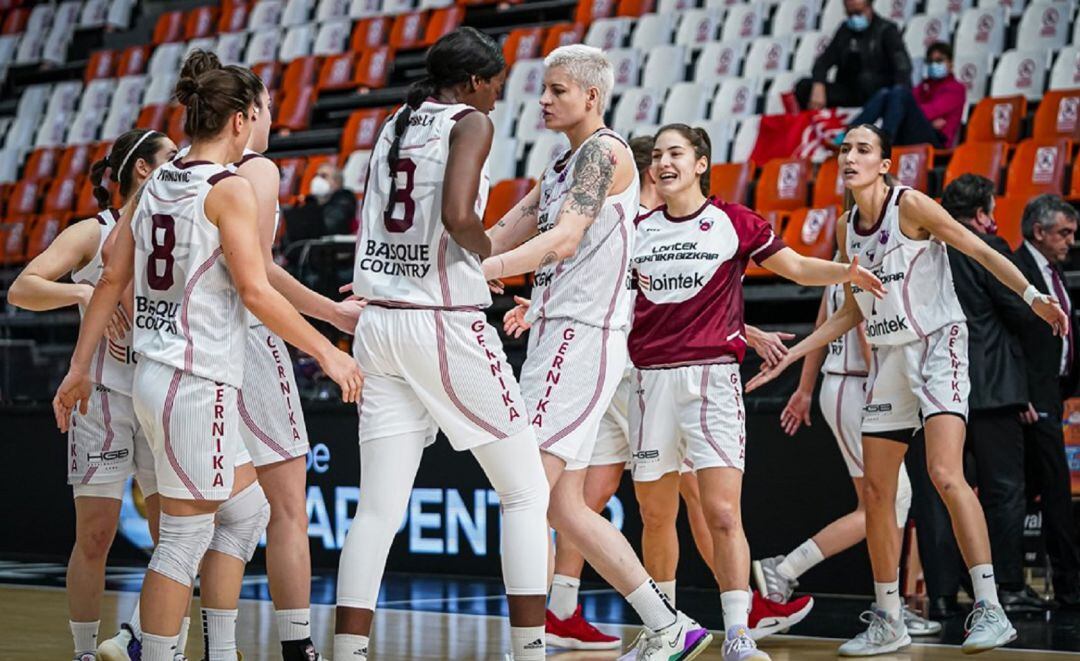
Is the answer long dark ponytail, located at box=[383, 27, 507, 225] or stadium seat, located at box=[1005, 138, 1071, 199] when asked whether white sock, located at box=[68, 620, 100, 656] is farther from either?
stadium seat, located at box=[1005, 138, 1071, 199]

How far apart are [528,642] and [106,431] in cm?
175

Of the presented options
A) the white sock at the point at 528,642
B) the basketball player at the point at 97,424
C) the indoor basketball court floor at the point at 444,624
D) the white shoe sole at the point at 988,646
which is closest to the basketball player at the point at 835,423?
the indoor basketball court floor at the point at 444,624

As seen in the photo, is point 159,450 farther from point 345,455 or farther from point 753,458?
point 345,455

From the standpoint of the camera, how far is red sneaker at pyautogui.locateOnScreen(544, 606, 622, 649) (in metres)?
5.93

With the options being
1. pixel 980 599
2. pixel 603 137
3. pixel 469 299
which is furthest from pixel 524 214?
pixel 980 599

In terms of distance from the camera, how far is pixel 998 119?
36.9ft

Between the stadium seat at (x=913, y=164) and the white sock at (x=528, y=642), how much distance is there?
275 inches

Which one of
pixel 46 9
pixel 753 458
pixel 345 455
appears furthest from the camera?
pixel 46 9

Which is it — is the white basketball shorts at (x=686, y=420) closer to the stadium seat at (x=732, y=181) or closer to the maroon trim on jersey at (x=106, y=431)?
the maroon trim on jersey at (x=106, y=431)

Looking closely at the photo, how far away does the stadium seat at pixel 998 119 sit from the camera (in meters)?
11.2

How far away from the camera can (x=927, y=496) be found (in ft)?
24.6

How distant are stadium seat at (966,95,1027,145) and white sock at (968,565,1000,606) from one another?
238 inches

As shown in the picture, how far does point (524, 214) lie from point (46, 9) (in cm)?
1736

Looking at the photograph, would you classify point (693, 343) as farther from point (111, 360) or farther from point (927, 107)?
point (927, 107)
